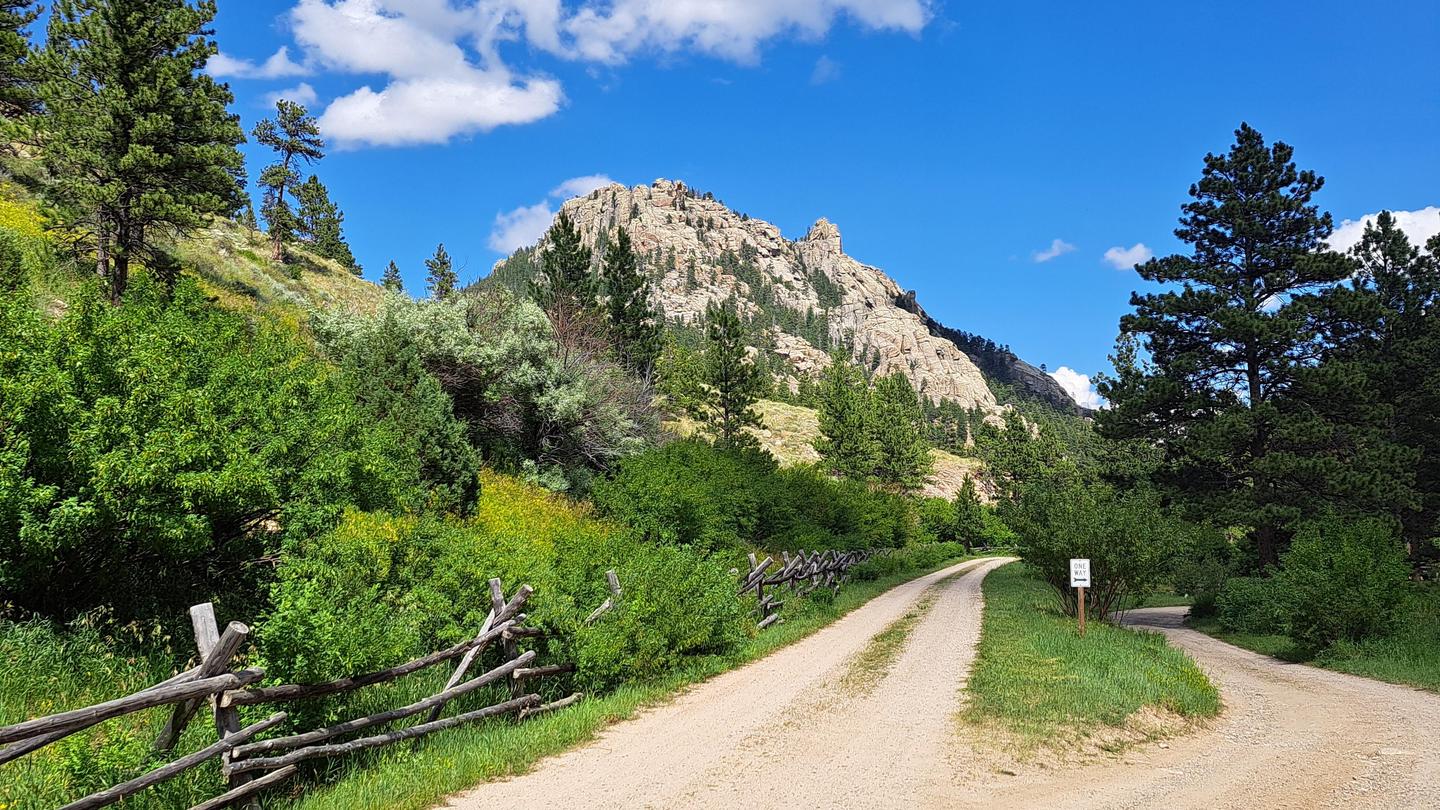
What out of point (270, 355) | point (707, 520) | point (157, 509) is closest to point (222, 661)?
point (157, 509)

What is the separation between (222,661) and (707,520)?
1989cm

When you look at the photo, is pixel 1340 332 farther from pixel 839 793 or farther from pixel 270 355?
pixel 270 355

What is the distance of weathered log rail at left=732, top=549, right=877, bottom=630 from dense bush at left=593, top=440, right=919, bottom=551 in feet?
5.55

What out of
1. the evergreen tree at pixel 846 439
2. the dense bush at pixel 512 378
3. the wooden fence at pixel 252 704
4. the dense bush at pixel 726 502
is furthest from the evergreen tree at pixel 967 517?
the wooden fence at pixel 252 704

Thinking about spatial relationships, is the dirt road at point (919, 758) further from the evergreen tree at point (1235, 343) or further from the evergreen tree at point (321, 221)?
the evergreen tree at point (321, 221)

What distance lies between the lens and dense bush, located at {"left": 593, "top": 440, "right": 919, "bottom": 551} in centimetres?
2412

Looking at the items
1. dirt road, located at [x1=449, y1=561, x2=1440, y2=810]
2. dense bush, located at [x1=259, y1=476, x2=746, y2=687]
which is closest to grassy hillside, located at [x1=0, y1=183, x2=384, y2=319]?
dense bush, located at [x1=259, y1=476, x2=746, y2=687]

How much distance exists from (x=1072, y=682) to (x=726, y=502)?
16814 mm

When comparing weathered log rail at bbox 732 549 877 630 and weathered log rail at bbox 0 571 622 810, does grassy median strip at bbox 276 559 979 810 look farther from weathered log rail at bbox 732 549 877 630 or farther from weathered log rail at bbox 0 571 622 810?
weathered log rail at bbox 732 549 877 630

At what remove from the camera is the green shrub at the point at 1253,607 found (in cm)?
2092

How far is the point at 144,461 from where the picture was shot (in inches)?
327

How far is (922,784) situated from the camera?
7.03 m

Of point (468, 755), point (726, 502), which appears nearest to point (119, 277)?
point (726, 502)

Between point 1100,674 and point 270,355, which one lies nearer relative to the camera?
point 1100,674
